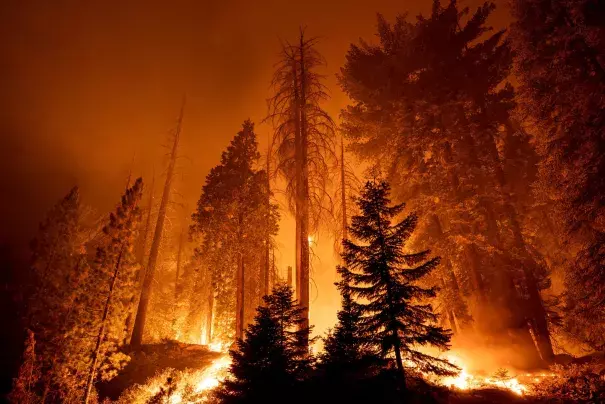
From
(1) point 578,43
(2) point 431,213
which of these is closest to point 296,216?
(2) point 431,213

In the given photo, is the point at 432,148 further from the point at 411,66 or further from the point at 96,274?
the point at 96,274

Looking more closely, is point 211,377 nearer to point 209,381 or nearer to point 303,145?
point 209,381

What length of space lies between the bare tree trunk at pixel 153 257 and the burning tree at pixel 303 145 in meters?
13.0

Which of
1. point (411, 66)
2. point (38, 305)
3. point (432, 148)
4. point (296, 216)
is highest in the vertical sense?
point (411, 66)

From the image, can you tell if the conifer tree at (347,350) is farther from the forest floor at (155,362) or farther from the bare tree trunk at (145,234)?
the bare tree trunk at (145,234)

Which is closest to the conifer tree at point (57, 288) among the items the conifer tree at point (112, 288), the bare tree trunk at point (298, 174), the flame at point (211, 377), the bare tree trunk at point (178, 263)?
the conifer tree at point (112, 288)

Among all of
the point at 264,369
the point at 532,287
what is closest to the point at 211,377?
the point at 264,369

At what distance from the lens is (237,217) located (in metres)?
21.5

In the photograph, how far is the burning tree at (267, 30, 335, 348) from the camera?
13.7m

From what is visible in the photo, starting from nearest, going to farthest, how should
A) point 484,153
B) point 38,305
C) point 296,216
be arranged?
point 296,216
point 484,153
point 38,305

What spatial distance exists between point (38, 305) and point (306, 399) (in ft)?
75.7

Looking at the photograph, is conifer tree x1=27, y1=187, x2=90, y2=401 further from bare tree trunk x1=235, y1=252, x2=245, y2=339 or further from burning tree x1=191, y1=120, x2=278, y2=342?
bare tree trunk x1=235, y1=252, x2=245, y2=339

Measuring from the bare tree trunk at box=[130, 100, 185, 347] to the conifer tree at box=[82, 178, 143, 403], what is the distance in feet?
10.9

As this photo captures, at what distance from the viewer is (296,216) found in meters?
13.9
